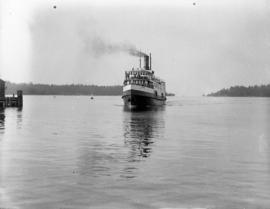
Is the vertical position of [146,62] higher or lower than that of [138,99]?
higher

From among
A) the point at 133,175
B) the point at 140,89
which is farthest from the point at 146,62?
the point at 133,175

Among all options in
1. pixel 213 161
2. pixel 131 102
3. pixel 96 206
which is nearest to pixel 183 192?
pixel 96 206

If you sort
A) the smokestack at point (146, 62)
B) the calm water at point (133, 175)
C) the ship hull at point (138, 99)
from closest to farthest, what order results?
the calm water at point (133, 175)
the ship hull at point (138, 99)
the smokestack at point (146, 62)

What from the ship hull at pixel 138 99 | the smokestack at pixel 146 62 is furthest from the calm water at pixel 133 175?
the smokestack at pixel 146 62

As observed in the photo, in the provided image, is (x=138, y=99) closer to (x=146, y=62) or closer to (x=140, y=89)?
(x=140, y=89)

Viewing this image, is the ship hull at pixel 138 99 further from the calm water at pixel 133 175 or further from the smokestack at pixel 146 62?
the calm water at pixel 133 175

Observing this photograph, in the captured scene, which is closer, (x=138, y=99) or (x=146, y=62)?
(x=138, y=99)

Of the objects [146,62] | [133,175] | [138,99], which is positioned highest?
[146,62]

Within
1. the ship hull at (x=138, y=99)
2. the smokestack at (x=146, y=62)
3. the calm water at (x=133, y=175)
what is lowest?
the calm water at (x=133, y=175)

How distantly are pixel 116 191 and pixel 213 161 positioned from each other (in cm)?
774

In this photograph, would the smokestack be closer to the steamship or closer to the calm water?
the steamship

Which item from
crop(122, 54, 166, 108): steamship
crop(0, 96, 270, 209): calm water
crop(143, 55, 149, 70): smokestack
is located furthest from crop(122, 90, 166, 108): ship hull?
crop(0, 96, 270, 209): calm water

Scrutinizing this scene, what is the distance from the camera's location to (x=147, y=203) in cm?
1214

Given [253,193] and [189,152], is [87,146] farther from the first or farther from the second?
[253,193]
